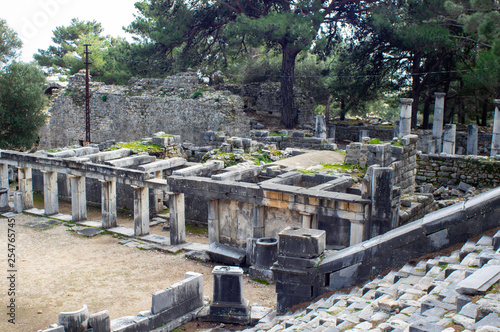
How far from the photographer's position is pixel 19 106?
26562 millimetres

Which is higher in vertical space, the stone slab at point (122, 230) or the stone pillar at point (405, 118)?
the stone pillar at point (405, 118)

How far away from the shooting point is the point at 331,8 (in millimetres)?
27141

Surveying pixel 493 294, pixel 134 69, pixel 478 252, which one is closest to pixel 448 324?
pixel 493 294

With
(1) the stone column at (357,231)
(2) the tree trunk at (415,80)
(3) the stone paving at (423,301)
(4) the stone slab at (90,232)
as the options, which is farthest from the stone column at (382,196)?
(2) the tree trunk at (415,80)

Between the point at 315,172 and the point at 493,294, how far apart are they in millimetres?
8986

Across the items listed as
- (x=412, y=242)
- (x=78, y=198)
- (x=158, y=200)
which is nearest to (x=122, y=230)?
(x=78, y=198)

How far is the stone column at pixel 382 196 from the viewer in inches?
443

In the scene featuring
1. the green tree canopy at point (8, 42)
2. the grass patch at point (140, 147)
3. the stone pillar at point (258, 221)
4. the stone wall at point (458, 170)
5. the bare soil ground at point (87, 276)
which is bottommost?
the bare soil ground at point (87, 276)

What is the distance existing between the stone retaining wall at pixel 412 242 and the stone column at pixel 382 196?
7.51ft

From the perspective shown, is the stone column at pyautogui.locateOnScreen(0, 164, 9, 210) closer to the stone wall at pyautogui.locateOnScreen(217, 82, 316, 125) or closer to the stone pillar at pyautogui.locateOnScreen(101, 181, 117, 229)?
the stone pillar at pyautogui.locateOnScreen(101, 181, 117, 229)

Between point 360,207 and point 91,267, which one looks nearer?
point 360,207

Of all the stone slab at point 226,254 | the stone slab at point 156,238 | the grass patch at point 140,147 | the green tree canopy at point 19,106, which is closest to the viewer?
the stone slab at point 226,254

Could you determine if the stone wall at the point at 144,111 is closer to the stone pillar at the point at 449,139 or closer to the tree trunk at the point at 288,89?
the tree trunk at the point at 288,89

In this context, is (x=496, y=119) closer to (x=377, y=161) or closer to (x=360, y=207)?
(x=377, y=161)
